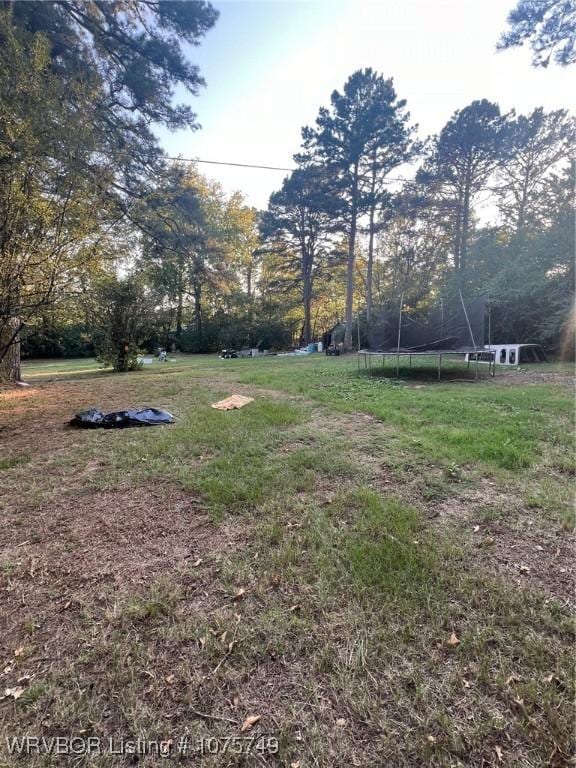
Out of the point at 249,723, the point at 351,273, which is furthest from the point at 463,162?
the point at 249,723

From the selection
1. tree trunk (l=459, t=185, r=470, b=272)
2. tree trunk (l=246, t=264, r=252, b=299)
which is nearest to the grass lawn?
tree trunk (l=459, t=185, r=470, b=272)

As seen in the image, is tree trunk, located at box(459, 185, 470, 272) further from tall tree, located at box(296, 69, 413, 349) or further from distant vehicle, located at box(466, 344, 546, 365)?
distant vehicle, located at box(466, 344, 546, 365)

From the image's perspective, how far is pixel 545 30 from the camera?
4754 millimetres

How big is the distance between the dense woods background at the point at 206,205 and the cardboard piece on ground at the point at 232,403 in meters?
2.17

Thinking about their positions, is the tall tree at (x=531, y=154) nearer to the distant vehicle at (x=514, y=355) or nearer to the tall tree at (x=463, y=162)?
the tall tree at (x=463, y=162)

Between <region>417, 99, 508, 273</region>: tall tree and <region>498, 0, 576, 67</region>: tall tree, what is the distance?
7.48 metres

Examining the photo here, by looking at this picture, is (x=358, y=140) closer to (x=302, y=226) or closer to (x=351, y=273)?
(x=302, y=226)

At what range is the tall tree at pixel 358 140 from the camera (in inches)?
535

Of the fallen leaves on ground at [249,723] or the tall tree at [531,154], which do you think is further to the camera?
the tall tree at [531,154]

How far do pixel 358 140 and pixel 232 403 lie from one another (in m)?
14.4

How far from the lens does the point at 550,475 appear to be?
233cm

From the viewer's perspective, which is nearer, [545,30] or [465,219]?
[545,30]

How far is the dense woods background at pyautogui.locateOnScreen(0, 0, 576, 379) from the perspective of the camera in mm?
3227

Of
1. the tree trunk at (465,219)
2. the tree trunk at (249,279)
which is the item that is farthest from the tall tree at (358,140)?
the tree trunk at (249,279)
